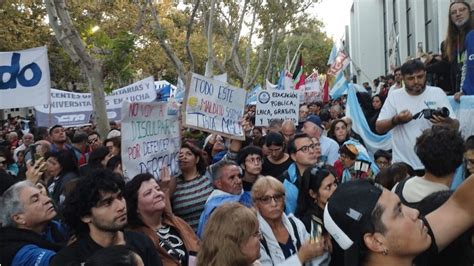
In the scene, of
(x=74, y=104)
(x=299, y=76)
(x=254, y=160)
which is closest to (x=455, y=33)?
(x=254, y=160)

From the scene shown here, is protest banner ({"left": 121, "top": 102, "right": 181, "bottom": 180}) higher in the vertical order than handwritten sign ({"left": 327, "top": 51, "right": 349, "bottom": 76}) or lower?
lower

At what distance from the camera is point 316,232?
12.7ft

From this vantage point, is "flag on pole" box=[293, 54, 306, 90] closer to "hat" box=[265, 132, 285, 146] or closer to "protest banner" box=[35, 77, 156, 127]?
"protest banner" box=[35, 77, 156, 127]

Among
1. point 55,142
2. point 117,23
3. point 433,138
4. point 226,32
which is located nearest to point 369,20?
point 226,32

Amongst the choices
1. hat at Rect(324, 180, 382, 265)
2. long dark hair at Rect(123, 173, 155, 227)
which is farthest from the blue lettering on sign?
hat at Rect(324, 180, 382, 265)

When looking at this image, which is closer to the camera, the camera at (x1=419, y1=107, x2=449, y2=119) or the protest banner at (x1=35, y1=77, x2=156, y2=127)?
the camera at (x1=419, y1=107, x2=449, y2=119)

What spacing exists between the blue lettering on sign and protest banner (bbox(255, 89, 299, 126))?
167 inches

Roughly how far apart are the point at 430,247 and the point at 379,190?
13.8 inches

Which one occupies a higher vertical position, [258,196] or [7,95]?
[7,95]

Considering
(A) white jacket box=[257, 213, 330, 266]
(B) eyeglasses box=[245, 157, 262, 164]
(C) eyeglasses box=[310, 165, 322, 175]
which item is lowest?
(A) white jacket box=[257, 213, 330, 266]

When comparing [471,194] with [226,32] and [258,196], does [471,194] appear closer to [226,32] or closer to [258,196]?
[258,196]

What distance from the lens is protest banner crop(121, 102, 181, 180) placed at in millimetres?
5750

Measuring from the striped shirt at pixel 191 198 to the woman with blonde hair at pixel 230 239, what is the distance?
2333 mm

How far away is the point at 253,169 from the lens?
21.0 feet
